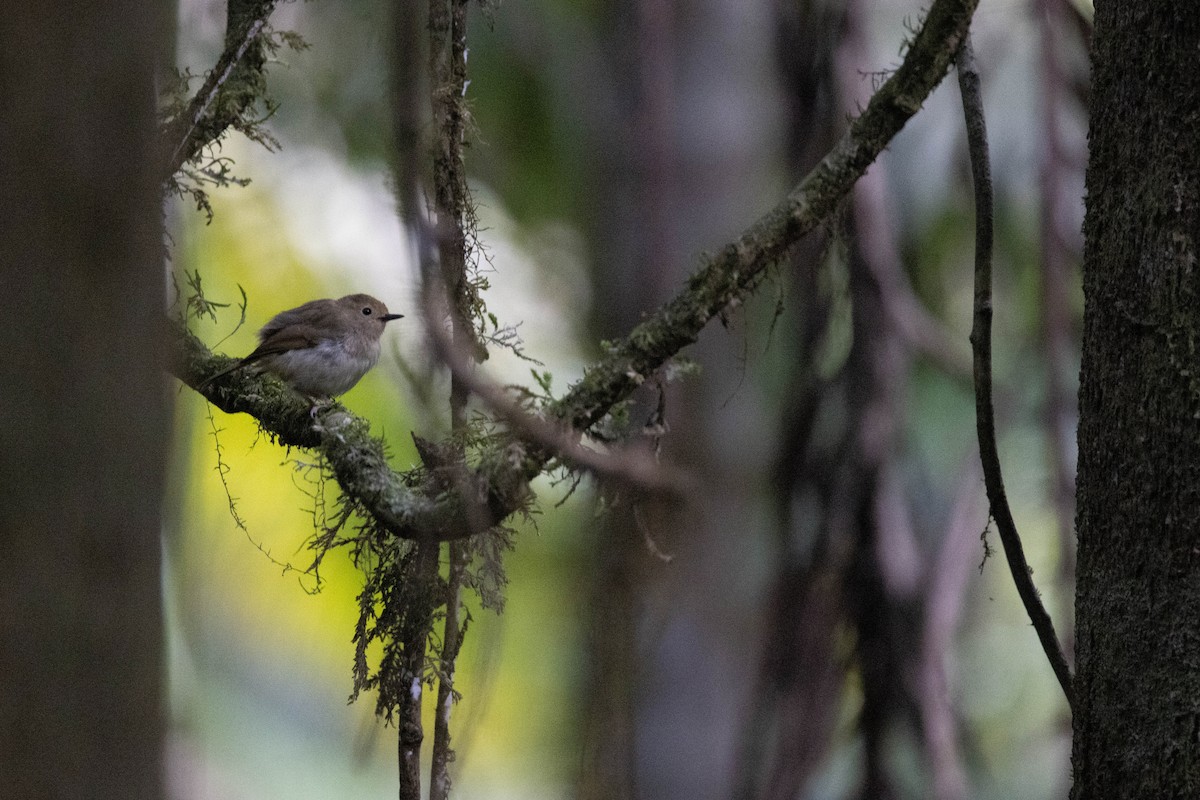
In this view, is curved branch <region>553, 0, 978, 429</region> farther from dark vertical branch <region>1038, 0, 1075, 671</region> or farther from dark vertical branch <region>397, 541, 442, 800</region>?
dark vertical branch <region>1038, 0, 1075, 671</region>

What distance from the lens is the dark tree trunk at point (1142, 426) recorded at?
3.63ft

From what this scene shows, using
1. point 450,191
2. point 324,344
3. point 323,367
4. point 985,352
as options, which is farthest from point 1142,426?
point 324,344

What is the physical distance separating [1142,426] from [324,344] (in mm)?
1758

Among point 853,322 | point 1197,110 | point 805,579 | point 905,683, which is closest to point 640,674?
point 805,579

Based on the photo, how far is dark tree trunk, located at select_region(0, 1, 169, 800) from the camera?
629mm

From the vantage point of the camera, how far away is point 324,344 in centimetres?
247

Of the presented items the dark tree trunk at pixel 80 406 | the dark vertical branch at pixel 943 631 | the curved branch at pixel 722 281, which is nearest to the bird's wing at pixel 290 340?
the curved branch at pixel 722 281

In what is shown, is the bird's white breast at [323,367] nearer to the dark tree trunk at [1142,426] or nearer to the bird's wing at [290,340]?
the bird's wing at [290,340]

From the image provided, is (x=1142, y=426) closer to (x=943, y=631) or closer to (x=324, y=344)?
(x=324, y=344)

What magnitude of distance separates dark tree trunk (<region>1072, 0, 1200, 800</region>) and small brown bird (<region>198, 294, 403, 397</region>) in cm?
129

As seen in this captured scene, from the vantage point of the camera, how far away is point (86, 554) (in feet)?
2.10

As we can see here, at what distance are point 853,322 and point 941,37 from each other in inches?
77.0

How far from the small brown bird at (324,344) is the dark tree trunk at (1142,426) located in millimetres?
1286

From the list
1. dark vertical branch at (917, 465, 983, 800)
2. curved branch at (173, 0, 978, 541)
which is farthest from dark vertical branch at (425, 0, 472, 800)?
dark vertical branch at (917, 465, 983, 800)
